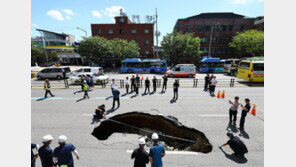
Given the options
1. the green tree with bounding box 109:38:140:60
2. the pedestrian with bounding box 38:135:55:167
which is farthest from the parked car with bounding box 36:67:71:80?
the pedestrian with bounding box 38:135:55:167

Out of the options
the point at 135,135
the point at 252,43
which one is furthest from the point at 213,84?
the point at 252,43

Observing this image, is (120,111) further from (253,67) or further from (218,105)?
(253,67)

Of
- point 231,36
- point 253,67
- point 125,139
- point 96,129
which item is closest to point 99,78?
point 96,129

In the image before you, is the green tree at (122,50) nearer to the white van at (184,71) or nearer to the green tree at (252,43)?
the white van at (184,71)

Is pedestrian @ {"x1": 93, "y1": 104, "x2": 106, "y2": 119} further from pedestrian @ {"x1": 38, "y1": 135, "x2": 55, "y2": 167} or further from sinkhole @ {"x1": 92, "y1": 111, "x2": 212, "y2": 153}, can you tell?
pedestrian @ {"x1": 38, "y1": 135, "x2": 55, "y2": 167}

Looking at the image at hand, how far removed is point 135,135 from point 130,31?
40.7m

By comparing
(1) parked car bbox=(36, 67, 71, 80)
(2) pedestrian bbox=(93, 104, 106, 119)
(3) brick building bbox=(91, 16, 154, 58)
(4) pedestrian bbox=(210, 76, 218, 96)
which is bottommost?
(2) pedestrian bbox=(93, 104, 106, 119)

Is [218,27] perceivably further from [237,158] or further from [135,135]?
[135,135]

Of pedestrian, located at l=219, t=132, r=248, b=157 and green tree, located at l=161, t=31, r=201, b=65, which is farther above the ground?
green tree, located at l=161, t=31, r=201, b=65

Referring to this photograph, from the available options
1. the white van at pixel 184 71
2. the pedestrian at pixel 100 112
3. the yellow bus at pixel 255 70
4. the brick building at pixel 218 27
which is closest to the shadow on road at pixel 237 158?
the pedestrian at pixel 100 112

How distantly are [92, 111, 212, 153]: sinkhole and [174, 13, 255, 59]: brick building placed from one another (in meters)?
41.8

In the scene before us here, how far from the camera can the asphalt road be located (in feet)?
14.4

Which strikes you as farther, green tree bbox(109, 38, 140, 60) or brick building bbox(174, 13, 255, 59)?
brick building bbox(174, 13, 255, 59)

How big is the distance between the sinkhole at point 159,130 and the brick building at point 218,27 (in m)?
41.8
